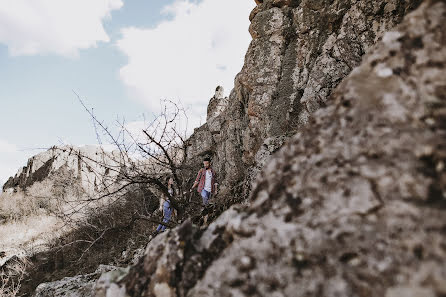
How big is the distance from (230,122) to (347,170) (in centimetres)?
851

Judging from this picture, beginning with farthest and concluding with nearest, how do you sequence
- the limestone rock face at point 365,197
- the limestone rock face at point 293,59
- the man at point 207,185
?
the man at point 207,185 → the limestone rock face at point 293,59 → the limestone rock face at point 365,197

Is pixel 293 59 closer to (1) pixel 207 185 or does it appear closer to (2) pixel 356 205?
(1) pixel 207 185

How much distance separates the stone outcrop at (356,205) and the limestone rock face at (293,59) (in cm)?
391

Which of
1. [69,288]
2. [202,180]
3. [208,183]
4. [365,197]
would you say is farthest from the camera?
[202,180]

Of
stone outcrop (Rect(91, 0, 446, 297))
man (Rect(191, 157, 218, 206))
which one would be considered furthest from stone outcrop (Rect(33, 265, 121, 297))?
man (Rect(191, 157, 218, 206))

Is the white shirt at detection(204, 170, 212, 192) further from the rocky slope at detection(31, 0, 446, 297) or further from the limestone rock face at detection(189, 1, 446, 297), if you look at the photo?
the limestone rock face at detection(189, 1, 446, 297)

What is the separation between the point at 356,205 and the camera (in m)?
1.12

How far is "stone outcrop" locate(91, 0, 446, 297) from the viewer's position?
98 cm

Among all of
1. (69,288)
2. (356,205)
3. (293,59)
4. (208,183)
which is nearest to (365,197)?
(356,205)

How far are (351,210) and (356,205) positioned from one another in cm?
3

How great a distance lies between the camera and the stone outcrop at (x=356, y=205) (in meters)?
0.98

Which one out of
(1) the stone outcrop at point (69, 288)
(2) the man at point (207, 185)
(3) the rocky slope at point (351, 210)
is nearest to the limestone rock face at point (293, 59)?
(2) the man at point (207, 185)

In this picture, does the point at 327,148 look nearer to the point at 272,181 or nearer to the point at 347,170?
the point at 347,170

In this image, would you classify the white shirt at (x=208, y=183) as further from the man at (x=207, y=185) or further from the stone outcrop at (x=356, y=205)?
the stone outcrop at (x=356, y=205)
